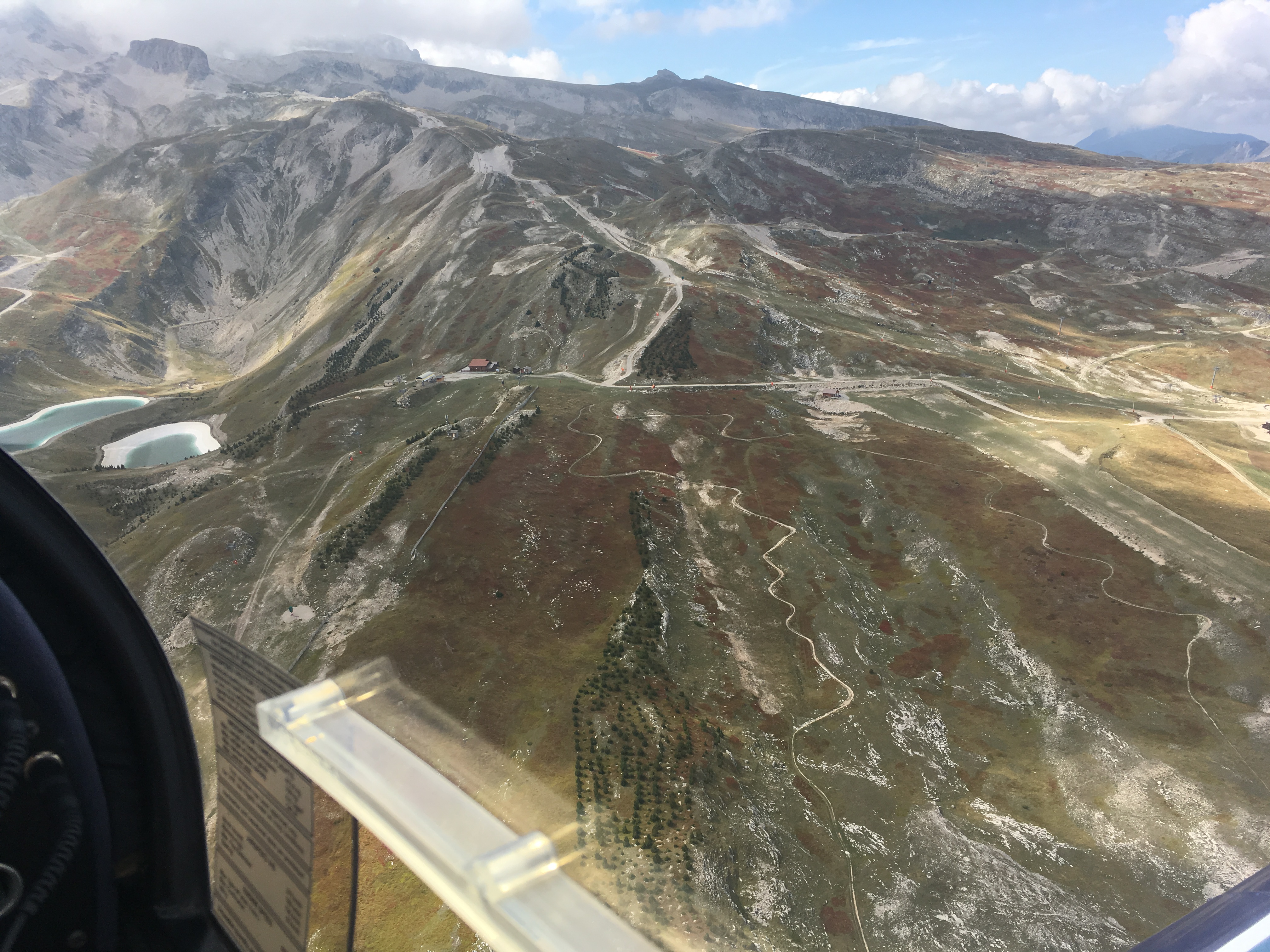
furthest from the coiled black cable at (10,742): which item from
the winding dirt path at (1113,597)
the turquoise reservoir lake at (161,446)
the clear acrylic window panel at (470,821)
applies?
the turquoise reservoir lake at (161,446)

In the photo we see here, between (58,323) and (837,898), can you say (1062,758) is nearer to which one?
(837,898)

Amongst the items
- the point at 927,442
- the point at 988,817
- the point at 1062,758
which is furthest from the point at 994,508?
the point at 988,817

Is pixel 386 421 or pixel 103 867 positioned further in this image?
pixel 386 421

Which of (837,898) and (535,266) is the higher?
(535,266)

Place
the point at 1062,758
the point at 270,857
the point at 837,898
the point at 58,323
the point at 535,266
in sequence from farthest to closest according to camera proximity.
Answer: the point at 58,323 → the point at 535,266 → the point at 1062,758 → the point at 837,898 → the point at 270,857

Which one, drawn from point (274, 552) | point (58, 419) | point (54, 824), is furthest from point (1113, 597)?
point (58, 419)

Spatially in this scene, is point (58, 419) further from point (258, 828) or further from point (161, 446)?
point (258, 828)
